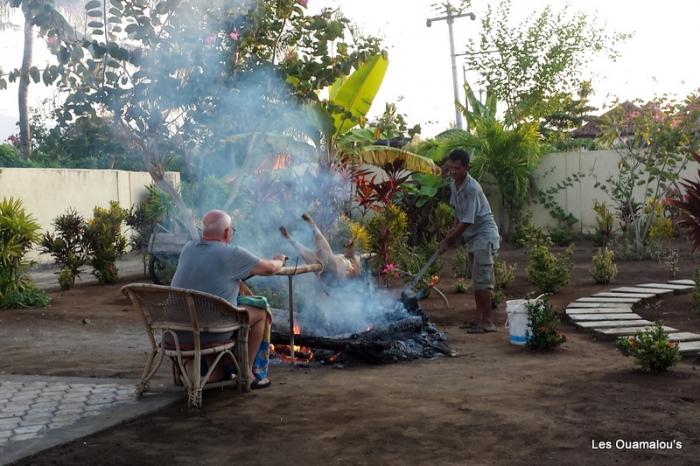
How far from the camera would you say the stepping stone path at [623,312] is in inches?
266

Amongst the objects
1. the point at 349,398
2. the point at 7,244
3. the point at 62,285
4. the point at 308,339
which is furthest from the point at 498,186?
the point at 349,398

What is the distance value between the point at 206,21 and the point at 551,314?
165 inches

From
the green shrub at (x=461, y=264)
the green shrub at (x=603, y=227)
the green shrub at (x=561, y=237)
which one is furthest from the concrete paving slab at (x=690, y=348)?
the green shrub at (x=561, y=237)

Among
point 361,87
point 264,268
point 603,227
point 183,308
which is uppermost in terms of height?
point 361,87

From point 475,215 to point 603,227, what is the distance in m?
9.42

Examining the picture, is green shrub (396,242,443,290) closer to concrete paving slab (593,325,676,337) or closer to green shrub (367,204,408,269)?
green shrub (367,204,408,269)

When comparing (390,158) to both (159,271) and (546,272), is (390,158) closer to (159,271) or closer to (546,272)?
(159,271)

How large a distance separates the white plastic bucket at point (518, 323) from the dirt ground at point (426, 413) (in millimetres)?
169

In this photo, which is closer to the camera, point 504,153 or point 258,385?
point 258,385

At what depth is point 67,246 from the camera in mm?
12891

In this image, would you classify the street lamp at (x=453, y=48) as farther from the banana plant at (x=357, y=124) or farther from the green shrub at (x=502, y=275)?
the green shrub at (x=502, y=275)

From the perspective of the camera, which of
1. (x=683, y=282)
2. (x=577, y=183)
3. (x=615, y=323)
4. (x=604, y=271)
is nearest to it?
(x=615, y=323)

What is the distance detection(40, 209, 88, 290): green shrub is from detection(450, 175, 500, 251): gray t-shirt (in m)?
7.39

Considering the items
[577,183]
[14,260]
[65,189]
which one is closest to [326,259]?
[14,260]
